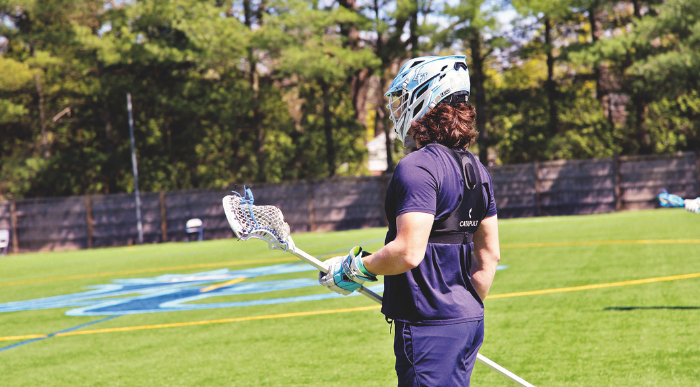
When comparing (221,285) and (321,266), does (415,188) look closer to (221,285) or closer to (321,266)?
(321,266)

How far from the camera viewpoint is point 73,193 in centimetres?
3472

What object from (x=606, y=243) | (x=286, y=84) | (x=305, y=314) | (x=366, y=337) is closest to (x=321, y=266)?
(x=366, y=337)

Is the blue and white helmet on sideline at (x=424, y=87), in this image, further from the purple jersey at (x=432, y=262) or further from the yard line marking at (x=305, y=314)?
the yard line marking at (x=305, y=314)

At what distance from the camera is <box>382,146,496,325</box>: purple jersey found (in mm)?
2697

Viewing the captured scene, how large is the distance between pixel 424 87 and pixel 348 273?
938 mm

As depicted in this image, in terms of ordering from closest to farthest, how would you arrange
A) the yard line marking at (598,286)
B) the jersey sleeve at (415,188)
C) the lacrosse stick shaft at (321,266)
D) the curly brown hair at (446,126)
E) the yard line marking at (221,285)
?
the jersey sleeve at (415,188)
the curly brown hair at (446,126)
the lacrosse stick shaft at (321,266)
the yard line marking at (598,286)
the yard line marking at (221,285)

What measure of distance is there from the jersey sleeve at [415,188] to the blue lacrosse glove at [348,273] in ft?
1.31

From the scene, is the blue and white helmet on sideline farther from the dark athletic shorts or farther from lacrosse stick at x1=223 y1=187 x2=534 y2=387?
the dark athletic shorts

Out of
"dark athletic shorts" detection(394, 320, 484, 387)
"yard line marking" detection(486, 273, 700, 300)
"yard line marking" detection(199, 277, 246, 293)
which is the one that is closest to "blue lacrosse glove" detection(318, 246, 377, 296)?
"dark athletic shorts" detection(394, 320, 484, 387)

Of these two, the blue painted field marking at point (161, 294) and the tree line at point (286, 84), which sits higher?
the tree line at point (286, 84)

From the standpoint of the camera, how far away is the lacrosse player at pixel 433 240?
2.69 meters

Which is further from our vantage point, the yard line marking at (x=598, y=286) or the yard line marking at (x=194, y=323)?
the yard line marking at (x=598, y=286)

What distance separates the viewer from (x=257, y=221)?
3.44 metres

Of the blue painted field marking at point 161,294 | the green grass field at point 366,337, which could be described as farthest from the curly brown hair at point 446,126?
the blue painted field marking at point 161,294
